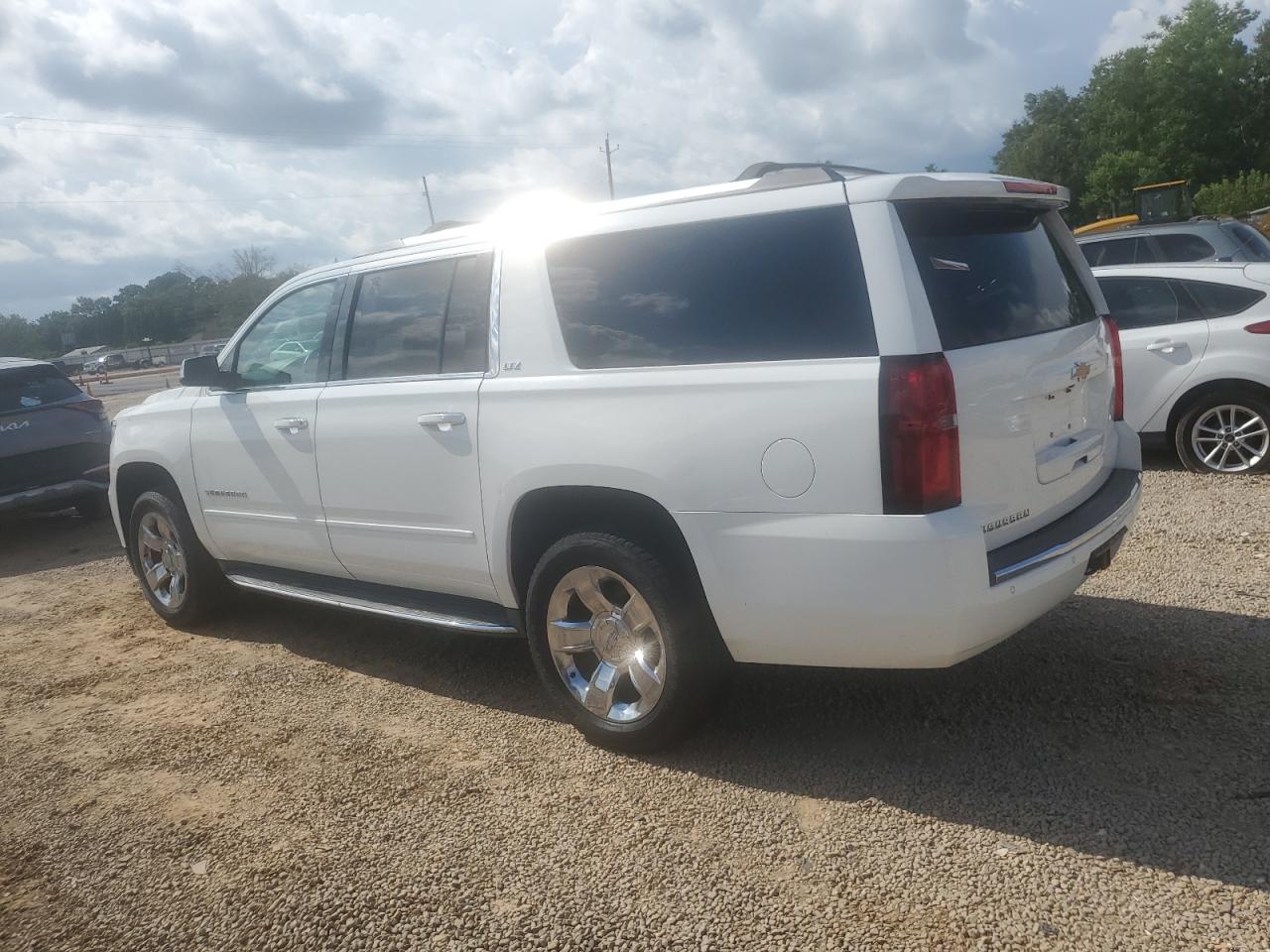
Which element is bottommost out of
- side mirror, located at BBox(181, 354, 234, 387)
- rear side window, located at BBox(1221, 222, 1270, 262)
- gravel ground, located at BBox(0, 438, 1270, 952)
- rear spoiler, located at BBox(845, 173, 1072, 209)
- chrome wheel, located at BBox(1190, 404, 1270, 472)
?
gravel ground, located at BBox(0, 438, 1270, 952)

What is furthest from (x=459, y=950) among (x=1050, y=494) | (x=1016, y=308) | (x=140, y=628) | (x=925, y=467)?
(x=140, y=628)

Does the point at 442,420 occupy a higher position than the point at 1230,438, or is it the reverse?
the point at 442,420

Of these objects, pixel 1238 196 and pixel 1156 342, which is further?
pixel 1238 196

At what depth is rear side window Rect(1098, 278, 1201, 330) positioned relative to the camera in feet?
23.1

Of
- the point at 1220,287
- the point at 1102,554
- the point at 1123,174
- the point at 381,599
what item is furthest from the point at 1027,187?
the point at 1123,174

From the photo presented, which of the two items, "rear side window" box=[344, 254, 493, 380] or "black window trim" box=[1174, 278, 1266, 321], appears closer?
"rear side window" box=[344, 254, 493, 380]

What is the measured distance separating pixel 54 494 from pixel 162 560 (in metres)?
3.46

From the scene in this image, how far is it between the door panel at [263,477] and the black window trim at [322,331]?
0.03m

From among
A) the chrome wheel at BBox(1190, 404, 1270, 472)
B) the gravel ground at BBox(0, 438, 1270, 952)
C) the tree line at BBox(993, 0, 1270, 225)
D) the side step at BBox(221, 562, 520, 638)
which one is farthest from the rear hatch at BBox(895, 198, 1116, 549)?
the tree line at BBox(993, 0, 1270, 225)

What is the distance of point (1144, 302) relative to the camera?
720 centimetres

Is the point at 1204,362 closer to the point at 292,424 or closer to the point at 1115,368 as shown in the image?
the point at 1115,368

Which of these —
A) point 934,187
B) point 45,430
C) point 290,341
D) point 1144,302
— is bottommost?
point 45,430

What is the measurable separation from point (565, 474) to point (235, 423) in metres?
2.30

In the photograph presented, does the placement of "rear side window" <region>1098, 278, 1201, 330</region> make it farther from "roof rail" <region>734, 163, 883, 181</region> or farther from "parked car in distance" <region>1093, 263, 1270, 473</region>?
"roof rail" <region>734, 163, 883, 181</region>
